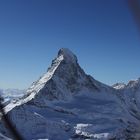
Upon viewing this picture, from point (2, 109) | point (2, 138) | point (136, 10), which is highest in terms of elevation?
Answer: point (2, 138)

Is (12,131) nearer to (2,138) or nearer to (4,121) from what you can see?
(4,121)

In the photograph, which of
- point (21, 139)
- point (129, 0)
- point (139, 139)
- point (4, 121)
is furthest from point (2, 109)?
point (139, 139)

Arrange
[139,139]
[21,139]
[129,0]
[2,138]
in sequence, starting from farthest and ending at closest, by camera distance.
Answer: [2,138], [139,139], [21,139], [129,0]

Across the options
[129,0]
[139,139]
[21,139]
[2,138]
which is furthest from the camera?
[2,138]

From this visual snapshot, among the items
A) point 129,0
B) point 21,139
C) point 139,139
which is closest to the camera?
point 129,0

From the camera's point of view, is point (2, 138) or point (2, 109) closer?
point (2, 109)

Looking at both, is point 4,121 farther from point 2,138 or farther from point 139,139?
point 2,138

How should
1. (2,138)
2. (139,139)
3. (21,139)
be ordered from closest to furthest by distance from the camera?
(21,139) → (139,139) → (2,138)

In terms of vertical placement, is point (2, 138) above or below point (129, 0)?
above

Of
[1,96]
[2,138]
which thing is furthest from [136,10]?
[2,138]
